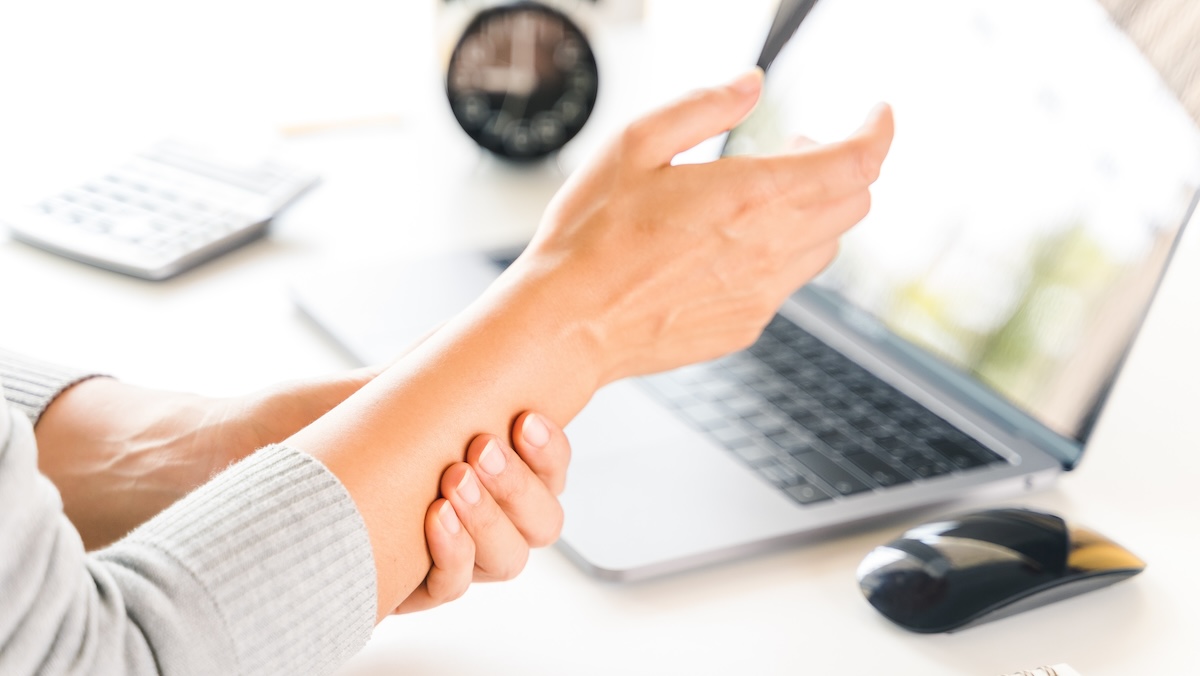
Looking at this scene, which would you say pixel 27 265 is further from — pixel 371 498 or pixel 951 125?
pixel 951 125

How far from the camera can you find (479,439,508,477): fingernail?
0.60 meters

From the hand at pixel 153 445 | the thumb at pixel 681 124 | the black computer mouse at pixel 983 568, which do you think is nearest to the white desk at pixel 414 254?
the black computer mouse at pixel 983 568

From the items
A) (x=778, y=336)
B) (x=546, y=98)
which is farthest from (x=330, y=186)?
(x=778, y=336)

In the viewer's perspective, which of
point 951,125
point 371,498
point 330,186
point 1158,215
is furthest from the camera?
point 330,186

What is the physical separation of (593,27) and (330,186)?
0.31m

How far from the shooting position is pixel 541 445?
0.62m

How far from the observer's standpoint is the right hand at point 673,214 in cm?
65

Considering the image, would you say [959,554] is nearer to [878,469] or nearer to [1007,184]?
[878,469]

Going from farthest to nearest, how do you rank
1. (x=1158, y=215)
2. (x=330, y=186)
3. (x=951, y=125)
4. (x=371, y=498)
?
(x=330, y=186)
(x=951, y=125)
(x=1158, y=215)
(x=371, y=498)

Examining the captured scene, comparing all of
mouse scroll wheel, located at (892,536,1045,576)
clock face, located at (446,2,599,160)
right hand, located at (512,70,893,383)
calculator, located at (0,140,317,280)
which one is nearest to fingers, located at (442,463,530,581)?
right hand, located at (512,70,893,383)

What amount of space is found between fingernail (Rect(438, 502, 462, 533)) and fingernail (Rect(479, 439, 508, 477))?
0.03 metres

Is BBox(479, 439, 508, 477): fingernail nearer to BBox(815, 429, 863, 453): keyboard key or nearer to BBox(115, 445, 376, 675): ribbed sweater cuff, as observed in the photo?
BBox(115, 445, 376, 675): ribbed sweater cuff

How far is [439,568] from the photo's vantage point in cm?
59

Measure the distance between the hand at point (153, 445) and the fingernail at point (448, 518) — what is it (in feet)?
0.44
